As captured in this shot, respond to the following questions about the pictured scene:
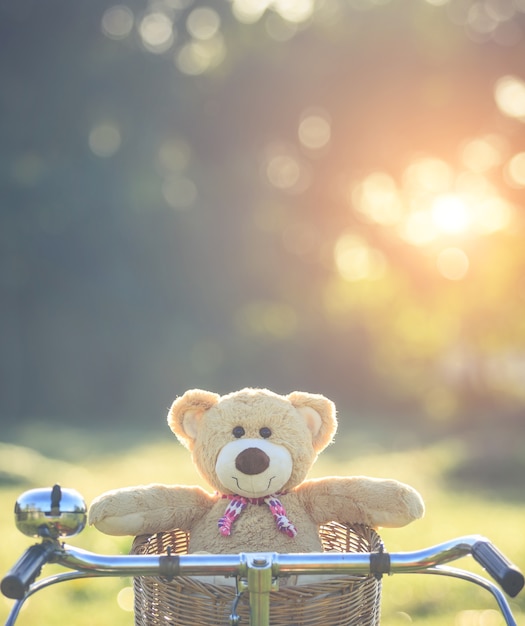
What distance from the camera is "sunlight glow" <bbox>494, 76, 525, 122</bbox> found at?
352 inches

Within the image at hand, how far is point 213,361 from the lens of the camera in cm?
1144

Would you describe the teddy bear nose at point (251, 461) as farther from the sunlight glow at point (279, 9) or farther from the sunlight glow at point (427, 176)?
the sunlight glow at point (279, 9)

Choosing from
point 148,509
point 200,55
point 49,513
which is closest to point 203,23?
point 200,55

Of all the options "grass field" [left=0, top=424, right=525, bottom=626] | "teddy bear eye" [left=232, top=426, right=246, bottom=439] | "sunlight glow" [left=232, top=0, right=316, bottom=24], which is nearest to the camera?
"teddy bear eye" [left=232, top=426, right=246, bottom=439]

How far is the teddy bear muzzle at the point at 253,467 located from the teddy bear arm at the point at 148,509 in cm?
13

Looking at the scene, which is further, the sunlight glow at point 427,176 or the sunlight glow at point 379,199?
the sunlight glow at point 379,199

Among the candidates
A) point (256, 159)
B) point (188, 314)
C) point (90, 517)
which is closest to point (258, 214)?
point (256, 159)

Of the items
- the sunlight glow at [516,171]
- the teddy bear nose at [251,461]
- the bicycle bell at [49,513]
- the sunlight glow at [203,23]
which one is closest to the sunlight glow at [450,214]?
the sunlight glow at [516,171]

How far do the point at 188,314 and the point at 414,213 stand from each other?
366 cm

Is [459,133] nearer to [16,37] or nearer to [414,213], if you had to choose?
[414,213]

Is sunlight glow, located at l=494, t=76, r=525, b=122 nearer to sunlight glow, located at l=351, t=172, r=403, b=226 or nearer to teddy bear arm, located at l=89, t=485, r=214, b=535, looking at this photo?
sunlight glow, located at l=351, t=172, r=403, b=226

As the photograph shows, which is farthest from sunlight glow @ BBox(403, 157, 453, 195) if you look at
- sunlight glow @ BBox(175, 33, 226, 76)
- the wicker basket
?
the wicker basket

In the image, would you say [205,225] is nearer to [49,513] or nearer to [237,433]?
[237,433]

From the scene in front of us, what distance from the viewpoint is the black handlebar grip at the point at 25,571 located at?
117 cm
